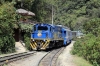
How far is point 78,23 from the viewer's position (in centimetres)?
8631

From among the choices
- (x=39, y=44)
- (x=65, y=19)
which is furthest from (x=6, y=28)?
(x=65, y=19)

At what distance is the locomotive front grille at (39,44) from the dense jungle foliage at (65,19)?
54.3 inches

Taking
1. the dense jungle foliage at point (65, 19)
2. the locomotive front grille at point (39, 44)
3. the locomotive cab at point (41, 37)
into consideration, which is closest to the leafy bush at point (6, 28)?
the dense jungle foliage at point (65, 19)

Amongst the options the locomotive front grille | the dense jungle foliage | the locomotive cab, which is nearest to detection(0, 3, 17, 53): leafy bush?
the dense jungle foliage

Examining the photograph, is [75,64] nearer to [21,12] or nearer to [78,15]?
[21,12]

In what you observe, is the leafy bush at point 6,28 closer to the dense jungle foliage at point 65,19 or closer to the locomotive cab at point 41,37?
the dense jungle foliage at point 65,19

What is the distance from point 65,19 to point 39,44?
7191cm

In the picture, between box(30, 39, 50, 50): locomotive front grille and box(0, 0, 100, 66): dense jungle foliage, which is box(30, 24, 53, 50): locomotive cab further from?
box(0, 0, 100, 66): dense jungle foliage

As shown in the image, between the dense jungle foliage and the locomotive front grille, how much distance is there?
138cm

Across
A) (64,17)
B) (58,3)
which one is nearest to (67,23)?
(64,17)

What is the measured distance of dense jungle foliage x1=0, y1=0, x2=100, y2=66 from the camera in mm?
22831

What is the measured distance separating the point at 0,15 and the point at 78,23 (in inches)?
2525

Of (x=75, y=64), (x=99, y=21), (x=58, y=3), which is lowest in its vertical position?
(x=75, y=64)

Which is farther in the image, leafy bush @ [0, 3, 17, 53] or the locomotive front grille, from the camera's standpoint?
the locomotive front grille
